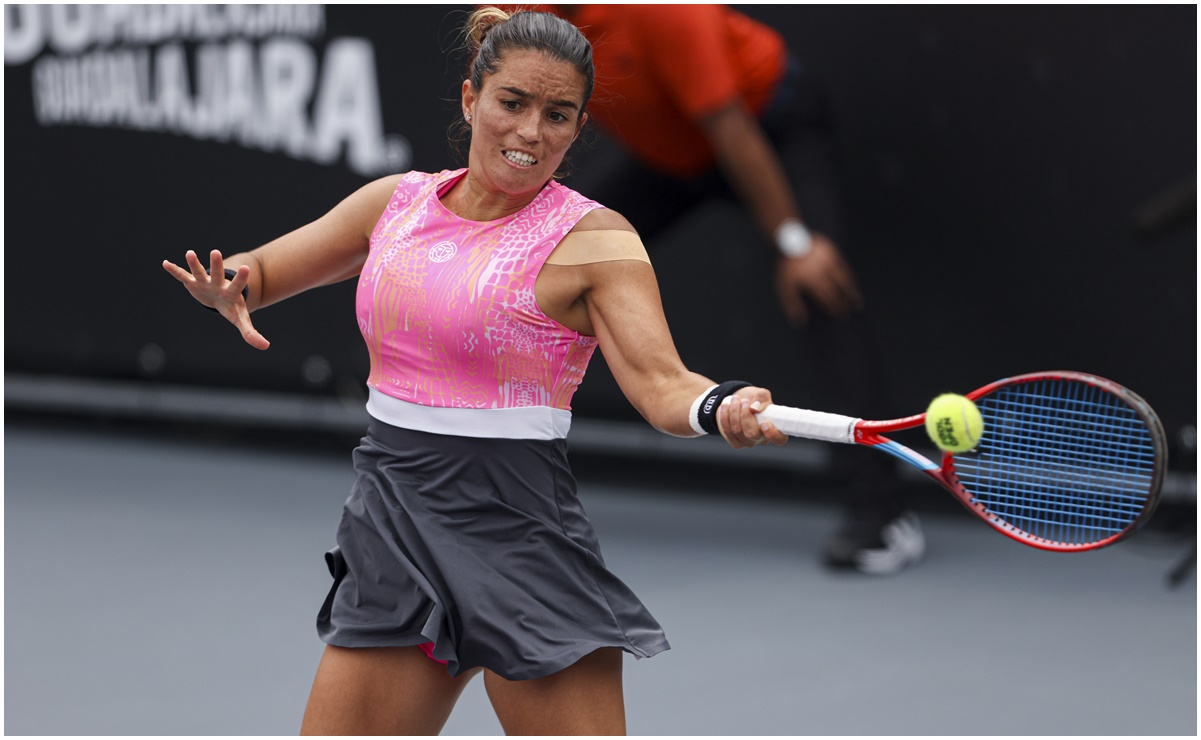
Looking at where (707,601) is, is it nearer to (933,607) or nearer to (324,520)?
(933,607)

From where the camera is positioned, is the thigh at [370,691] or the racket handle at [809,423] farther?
the thigh at [370,691]

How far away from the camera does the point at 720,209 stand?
506 cm

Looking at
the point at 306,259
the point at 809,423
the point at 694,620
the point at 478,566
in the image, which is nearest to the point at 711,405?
the point at 809,423

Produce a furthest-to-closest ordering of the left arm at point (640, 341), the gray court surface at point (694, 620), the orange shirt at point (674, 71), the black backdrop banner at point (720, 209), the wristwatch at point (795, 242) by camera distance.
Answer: the black backdrop banner at point (720, 209), the wristwatch at point (795, 242), the orange shirt at point (674, 71), the gray court surface at point (694, 620), the left arm at point (640, 341)

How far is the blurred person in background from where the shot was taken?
13.5 ft

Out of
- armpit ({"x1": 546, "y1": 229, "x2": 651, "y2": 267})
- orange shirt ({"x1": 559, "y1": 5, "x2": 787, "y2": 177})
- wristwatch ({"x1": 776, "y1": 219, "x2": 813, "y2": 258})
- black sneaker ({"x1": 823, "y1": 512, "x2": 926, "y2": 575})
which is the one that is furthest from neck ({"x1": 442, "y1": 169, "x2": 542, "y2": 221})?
black sneaker ({"x1": 823, "y1": 512, "x2": 926, "y2": 575})

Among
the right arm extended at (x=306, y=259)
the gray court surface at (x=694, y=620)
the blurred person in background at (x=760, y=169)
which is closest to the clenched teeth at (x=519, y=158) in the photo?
the right arm extended at (x=306, y=259)

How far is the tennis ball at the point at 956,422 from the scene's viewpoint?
1.86 m

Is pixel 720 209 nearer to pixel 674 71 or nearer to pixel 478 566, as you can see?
pixel 674 71

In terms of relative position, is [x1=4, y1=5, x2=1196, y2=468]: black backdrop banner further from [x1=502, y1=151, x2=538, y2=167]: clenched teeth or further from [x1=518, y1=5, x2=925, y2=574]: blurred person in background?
[x1=502, y1=151, x2=538, y2=167]: clenched teeth

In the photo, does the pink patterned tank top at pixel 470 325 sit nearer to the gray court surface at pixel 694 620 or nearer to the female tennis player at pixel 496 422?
the female tennis player at pixel 496 422

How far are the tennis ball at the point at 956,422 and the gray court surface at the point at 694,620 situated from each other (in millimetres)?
1675

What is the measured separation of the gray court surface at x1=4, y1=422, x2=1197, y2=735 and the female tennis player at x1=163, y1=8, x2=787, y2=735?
1.40 meters

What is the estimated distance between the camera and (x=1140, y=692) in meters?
3.58
